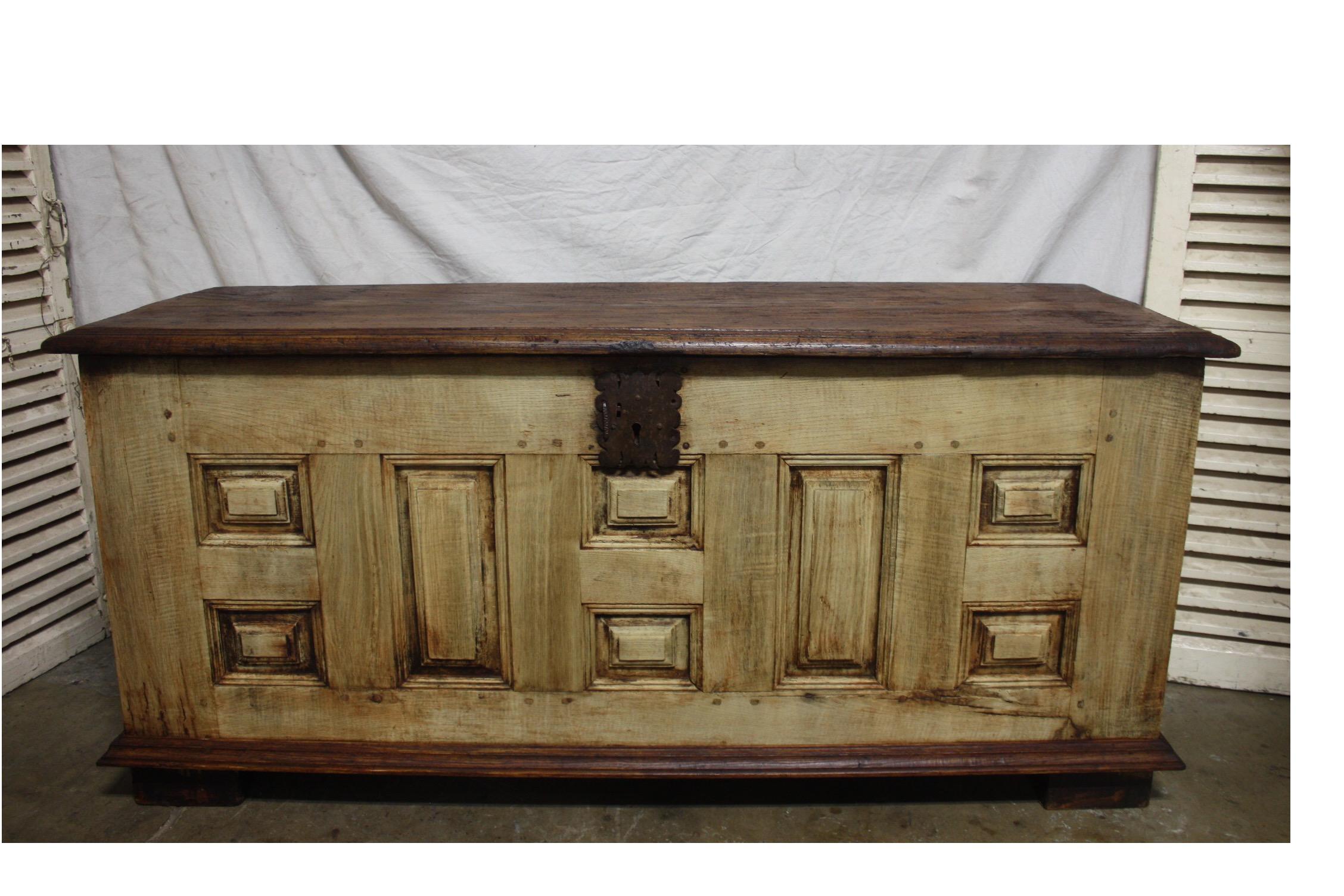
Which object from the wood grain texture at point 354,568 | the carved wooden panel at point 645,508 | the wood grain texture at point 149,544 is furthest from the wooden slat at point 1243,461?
the wood grain texture at point 149,544

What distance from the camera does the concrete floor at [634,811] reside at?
7.08 ft

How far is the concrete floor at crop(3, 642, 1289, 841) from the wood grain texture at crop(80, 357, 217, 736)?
8.5 inches

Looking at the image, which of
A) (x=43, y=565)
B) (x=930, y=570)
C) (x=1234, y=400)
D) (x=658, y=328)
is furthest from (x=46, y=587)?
(x=1234, y=400)

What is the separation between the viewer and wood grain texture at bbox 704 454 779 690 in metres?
2.03

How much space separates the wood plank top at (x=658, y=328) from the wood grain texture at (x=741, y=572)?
25 cm

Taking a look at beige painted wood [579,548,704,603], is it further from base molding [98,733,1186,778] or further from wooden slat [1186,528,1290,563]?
wooden slat [1186,528,1290,563]

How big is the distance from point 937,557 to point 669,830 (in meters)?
0.76

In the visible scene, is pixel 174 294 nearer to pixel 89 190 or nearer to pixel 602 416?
pixel 89 190

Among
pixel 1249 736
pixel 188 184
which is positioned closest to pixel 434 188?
pixel 188 184

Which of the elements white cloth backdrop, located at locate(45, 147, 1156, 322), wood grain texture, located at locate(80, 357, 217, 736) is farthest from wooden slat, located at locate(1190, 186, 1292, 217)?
wood grain texture, located at locate(80, 357, 217, 736)

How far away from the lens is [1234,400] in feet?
8.59

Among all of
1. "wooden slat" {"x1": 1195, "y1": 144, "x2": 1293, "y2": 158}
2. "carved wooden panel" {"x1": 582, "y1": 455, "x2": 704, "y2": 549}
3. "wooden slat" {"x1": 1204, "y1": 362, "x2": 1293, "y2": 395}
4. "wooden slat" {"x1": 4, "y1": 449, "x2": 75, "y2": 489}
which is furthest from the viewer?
"wooden slat" {"x1": 4, "y1": 449, "x2": 75, "y2": 489}

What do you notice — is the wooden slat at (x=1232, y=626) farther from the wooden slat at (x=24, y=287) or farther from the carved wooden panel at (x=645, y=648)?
the wooden slat at (x=24, y=287)

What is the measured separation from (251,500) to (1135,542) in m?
1.67
